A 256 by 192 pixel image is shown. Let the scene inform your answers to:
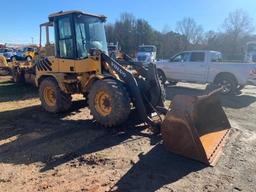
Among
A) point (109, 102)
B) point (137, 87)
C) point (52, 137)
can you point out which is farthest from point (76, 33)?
point (52, 137)

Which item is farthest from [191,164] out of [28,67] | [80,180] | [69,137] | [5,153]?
[28,67]

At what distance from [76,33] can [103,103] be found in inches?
89.4

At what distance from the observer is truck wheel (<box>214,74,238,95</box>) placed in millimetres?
13008

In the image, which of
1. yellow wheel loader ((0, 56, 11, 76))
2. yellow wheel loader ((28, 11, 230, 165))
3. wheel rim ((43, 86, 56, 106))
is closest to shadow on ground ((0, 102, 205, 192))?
yellow wheel loader ((28, 11, 230, 165))

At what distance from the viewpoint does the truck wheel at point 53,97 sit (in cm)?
862

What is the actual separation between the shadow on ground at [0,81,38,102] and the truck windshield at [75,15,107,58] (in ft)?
15.4

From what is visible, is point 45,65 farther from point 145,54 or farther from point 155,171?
point 145,54

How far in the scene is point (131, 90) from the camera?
693 centimetres

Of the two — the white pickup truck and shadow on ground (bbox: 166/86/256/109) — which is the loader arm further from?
the white pickup truck

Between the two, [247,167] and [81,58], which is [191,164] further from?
[81,58]

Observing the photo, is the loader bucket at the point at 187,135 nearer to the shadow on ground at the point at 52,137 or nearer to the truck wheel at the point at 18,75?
the shadow on ground at the point at 52,137

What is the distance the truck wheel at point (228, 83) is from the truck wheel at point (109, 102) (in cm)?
750

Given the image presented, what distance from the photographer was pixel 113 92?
673 centimetres

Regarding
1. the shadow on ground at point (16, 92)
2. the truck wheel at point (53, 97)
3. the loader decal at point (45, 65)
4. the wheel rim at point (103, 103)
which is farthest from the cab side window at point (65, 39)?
the shadow on ground at point (16, 92)
